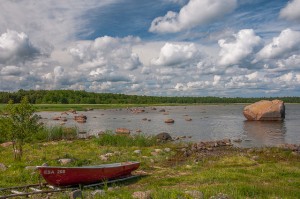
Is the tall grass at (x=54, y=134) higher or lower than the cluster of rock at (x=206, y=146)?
higher

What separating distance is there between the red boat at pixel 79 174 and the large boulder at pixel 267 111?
49714 millimetres

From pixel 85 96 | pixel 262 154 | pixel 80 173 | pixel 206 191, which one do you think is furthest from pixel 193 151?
pixel 85 96

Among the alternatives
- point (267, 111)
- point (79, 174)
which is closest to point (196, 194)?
point (79, 174)

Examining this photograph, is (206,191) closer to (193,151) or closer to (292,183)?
(292,183)

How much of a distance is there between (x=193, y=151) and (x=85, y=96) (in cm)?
16362

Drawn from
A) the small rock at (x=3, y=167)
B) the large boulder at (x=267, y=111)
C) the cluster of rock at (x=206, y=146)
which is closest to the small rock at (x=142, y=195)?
the small rock at (x=3, y=167)

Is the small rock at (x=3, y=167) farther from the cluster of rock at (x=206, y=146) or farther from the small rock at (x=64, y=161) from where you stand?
the cluster of rock at (x=206, y=146)

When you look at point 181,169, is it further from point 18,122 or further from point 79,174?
point 18,122

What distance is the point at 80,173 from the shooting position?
1456cm

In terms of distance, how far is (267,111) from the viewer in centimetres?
6050

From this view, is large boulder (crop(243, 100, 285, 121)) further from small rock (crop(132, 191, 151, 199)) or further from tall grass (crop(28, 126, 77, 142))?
small rock (crop(132, 191, 151, 199))

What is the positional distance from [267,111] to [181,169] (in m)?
46.6

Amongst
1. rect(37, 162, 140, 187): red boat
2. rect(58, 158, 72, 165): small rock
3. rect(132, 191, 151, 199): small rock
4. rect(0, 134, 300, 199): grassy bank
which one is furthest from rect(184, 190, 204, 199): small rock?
rect(58, 158, 72, 165): small rock

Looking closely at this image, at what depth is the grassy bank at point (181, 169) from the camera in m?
12.0
